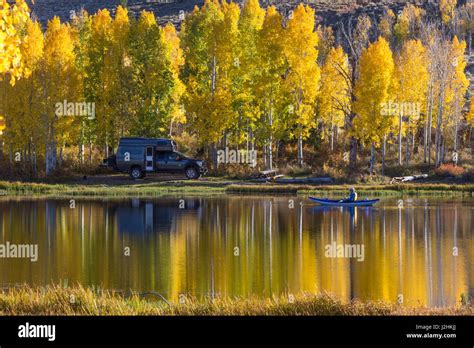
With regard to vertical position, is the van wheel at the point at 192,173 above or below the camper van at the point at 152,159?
below

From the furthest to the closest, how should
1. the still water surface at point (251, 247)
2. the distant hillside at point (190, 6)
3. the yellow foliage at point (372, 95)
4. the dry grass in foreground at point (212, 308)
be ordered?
1. the distant hillside at point (190, 6)
2. the yellow foliage at point (372, 95)
3. the still water surface at point (251, 247)
4. the dry grass in foreground at point (212, 308)

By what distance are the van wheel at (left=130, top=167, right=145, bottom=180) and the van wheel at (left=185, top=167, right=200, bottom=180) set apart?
340cm

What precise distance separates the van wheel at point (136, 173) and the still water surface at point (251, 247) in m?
11.0

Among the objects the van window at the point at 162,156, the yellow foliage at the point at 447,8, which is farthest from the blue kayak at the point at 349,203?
the yellow foliage at the point at 447,8

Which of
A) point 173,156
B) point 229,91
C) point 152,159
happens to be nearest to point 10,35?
point 152,159

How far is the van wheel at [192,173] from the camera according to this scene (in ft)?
192

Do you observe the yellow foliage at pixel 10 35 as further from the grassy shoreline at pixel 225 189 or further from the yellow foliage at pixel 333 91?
the yellow foliage at pixel 333 91

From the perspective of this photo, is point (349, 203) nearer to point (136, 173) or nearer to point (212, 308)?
point (136, 173)

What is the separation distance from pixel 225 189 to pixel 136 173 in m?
9.03

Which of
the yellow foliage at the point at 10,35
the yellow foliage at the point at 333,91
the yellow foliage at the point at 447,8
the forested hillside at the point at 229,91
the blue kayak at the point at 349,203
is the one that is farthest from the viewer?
the yellow foliage at the point at 447,8

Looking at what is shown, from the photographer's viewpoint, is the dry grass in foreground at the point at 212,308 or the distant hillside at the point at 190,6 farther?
the distant hillside at the point at 190,6

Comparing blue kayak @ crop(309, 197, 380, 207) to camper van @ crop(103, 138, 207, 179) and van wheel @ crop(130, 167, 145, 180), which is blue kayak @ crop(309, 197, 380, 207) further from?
van wheel @ crop(130, 167, 145, 180)

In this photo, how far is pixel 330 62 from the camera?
65.6 metres

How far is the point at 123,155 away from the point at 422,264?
3553 centimetres
